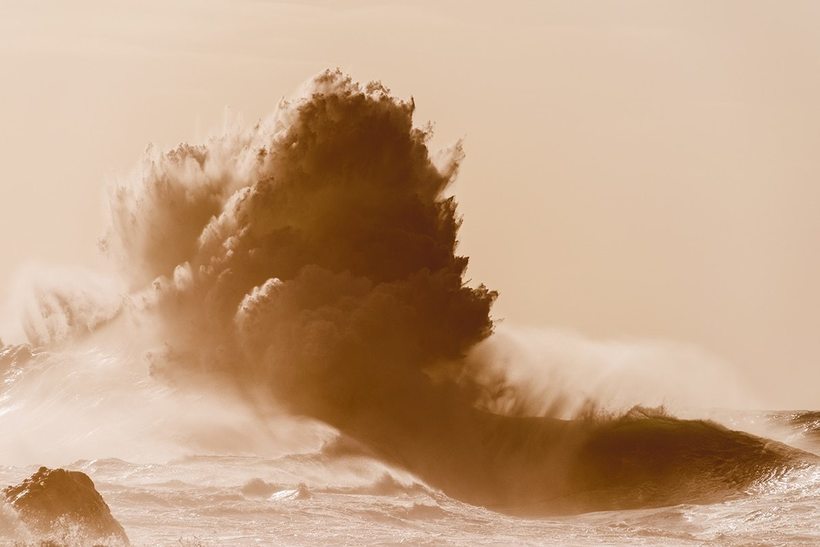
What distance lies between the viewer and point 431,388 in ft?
174

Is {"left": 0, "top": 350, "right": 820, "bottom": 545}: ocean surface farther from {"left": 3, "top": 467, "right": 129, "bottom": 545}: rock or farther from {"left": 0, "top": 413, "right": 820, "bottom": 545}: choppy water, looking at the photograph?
{"left": 3, "top": 467, "right": 129, "bottom": 545}: rock

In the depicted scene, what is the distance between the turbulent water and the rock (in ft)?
39.2

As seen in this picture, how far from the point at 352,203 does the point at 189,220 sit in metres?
5.95

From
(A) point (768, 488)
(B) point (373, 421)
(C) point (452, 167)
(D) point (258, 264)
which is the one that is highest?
(C) point (452, 167)

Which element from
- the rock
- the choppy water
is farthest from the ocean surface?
the rock

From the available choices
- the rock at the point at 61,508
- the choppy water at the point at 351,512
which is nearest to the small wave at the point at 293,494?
the choppy water at the point at 351,512

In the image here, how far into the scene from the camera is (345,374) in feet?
171

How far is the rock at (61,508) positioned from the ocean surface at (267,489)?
43 cm

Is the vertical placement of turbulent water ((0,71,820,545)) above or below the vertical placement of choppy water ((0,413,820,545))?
above

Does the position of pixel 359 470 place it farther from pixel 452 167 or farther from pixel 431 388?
pixel 452 167

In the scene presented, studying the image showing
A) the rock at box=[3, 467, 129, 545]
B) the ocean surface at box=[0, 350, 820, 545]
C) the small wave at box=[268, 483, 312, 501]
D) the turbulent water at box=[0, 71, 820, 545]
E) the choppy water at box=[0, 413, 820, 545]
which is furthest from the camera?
the turbulent water at box=[0, 71, 820, 545]

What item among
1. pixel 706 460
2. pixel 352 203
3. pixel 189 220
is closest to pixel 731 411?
pixel 706 460

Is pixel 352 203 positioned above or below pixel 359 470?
above

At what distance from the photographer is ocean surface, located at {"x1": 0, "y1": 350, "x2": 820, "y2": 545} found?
3500 cm
